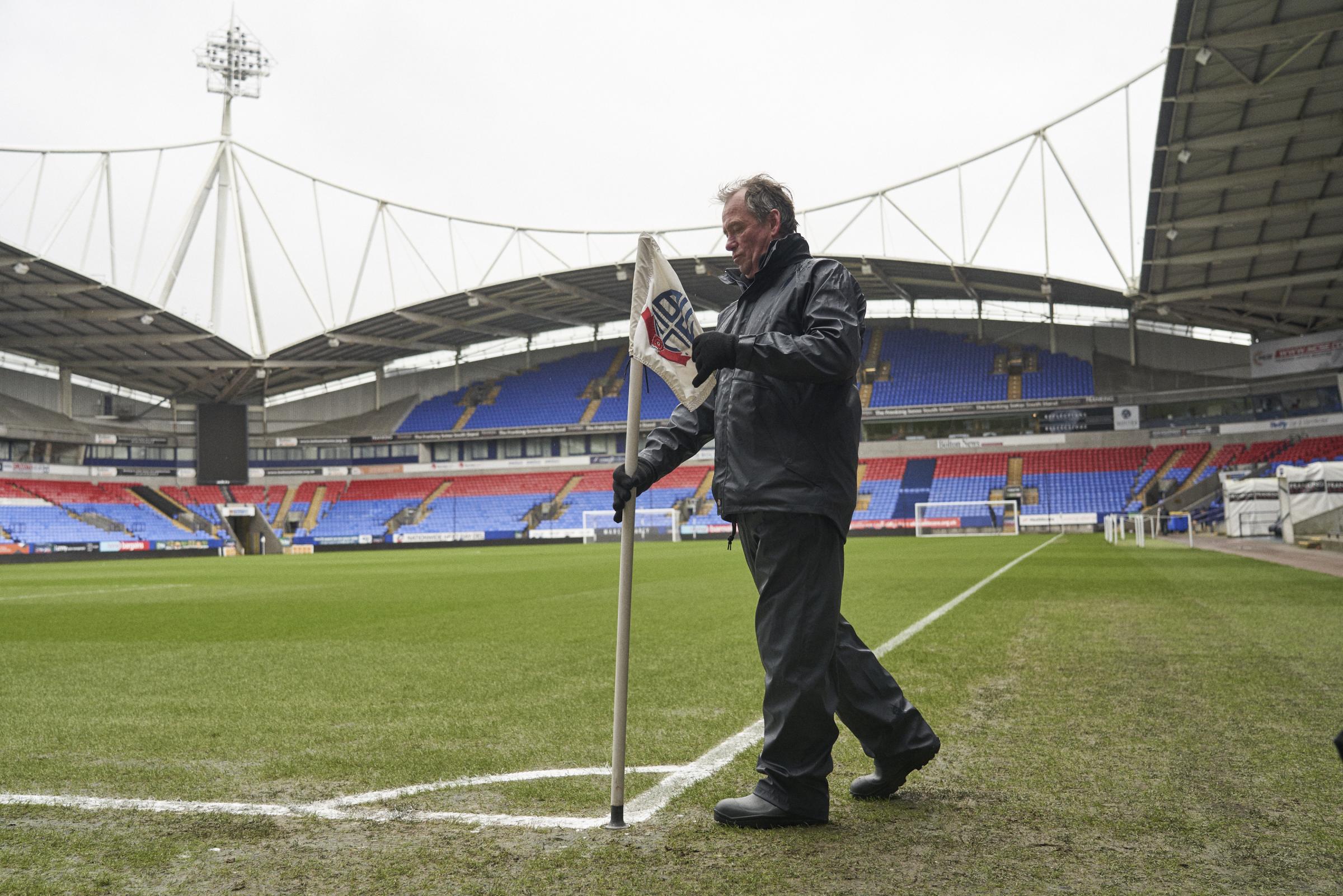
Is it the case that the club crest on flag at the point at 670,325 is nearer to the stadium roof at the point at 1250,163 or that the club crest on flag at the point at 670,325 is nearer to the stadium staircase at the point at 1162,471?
the stadium roof at the point at 1250,163

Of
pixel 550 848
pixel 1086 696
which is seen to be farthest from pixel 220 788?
pixel 1086 696

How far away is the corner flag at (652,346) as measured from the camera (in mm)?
3148

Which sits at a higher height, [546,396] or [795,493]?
[546,396]

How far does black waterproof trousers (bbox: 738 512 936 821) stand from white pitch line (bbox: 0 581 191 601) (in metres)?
14.8

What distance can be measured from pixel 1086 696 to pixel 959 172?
3627 centimetres

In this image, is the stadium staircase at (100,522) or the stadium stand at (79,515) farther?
the stadium staircase at (100,522)

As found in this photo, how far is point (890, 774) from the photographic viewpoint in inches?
122

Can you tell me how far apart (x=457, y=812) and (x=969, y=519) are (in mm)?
42812

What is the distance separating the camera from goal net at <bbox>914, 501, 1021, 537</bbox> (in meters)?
42.5

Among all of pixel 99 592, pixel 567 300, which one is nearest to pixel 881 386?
pixel 567 300

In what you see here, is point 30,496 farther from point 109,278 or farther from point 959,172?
point 959,172

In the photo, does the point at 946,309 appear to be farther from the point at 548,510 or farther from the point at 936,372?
the point at 548,510

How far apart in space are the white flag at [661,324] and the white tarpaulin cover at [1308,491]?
22.4 meters

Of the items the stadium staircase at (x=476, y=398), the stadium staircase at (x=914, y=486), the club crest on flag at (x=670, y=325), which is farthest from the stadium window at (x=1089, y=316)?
the club crest on flag at (x=670, y=325)
